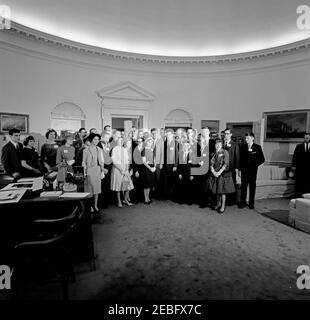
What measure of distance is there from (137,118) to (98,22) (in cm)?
361

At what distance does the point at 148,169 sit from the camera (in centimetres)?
537

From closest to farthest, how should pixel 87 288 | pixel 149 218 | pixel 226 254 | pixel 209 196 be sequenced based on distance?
1. pixel 87 288
2. pixel 226 254
3. pixel 149 218
4. pixel 209 196

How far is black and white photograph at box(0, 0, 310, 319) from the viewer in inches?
93.7

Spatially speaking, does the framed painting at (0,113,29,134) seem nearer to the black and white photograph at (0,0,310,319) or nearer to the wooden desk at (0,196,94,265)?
the black and white photograph at (0,0,310,319)

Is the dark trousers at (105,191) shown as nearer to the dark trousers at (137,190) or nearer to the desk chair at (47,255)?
the dark trousers at (137,190)

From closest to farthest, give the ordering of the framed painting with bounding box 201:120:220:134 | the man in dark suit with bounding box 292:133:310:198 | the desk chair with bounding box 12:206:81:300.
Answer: the desk chair with bounding box 12:206:81:300 < the man in dark suit with bounding box 292:133:310:198 < the framed painting with bounding box 201:120:220:134

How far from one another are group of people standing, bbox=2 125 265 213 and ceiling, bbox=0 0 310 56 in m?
3.96

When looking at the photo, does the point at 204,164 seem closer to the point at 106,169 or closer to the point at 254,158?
the point at 254,158

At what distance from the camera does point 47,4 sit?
6.17 metres

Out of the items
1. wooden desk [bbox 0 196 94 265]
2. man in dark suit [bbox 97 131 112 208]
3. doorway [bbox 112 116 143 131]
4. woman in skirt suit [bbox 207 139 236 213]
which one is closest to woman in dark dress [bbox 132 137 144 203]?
man in dark suit [bbox 97 131 112 208]

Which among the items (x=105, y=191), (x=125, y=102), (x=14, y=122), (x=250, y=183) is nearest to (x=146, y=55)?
(x=125, y=102)

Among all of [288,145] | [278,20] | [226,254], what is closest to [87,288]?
[226,254]

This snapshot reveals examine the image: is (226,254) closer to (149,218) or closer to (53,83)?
(149,218)

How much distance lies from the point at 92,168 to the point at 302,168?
549 cm
